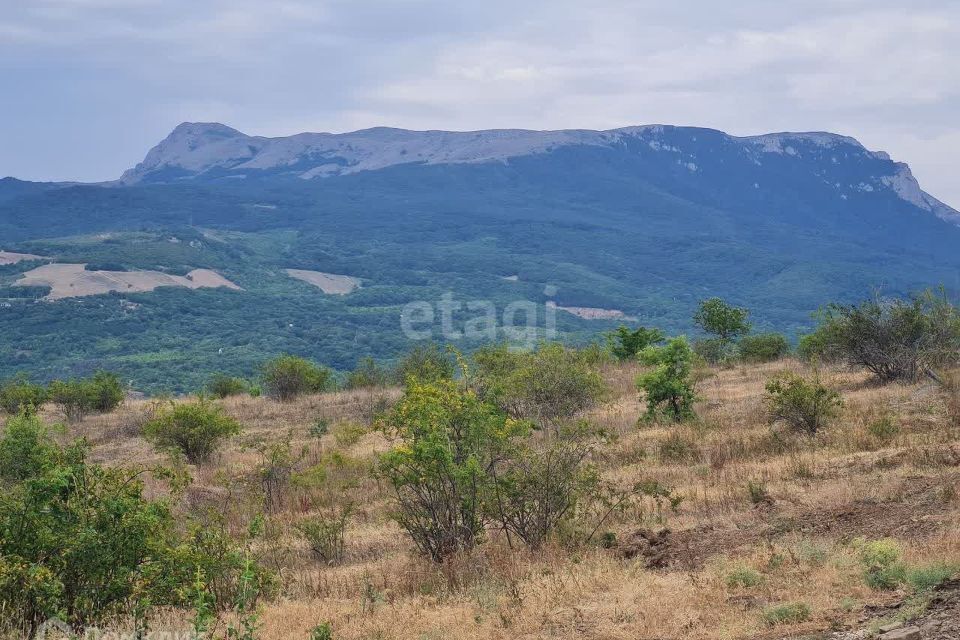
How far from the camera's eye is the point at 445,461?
972cm

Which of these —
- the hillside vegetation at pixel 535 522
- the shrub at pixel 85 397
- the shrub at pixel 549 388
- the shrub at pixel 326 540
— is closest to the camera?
the hillside vegetation at pixel 535 522

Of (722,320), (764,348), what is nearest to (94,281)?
(722,320)

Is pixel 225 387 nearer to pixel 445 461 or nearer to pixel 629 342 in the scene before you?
pixel 629 342

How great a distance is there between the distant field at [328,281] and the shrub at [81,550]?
16053 cm

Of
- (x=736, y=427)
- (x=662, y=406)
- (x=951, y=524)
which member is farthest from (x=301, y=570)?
(x=662, y=406)

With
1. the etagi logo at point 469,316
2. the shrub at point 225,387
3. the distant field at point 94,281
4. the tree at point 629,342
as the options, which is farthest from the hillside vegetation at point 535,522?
the distant field at point 94,281

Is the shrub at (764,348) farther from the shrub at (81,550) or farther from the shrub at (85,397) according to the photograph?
the shrub at (81,550)

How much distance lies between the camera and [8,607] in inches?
260

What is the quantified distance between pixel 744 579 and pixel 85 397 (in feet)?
82.9

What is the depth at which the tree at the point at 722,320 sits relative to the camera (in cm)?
3731

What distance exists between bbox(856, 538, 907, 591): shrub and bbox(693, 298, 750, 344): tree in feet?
97.4

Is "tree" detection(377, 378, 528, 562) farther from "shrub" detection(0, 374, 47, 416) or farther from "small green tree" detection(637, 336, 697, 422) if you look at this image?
"shrub" detection(0, 374, 47, 416)

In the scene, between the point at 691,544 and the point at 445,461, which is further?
the point at 445,461

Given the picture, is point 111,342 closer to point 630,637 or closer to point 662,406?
point 662,406
